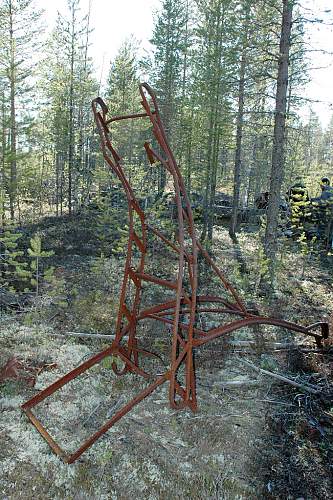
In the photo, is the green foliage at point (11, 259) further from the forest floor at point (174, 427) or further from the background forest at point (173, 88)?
the background forest at point (173, 88)

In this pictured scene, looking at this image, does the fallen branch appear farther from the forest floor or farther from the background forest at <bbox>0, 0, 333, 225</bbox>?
the background forest at <bbox>0, 0, 333, 225</bbox>

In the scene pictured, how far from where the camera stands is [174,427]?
3443mm

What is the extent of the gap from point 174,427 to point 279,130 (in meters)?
6.59

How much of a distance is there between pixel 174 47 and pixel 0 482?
1979cm

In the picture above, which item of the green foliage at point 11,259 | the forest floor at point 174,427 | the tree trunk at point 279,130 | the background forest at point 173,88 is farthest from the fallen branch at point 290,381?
the background forest at point 173,88

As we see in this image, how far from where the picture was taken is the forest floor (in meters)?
2.82

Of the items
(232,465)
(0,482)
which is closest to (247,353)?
(232,465)

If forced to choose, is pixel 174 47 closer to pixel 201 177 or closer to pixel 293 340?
pixel 201 177

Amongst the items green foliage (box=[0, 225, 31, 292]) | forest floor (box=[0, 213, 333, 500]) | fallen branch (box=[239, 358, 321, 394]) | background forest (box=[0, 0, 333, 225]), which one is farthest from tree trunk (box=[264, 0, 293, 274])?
green foliage (box=[0, 225, 31, 292])

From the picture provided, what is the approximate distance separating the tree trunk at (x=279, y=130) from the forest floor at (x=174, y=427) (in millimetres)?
2986

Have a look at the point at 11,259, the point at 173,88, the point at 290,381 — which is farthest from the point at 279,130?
the point at 173,88

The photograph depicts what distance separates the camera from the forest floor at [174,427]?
9.26 feet

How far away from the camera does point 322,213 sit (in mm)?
15258

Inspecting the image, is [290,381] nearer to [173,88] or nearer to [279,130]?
[279,130]
